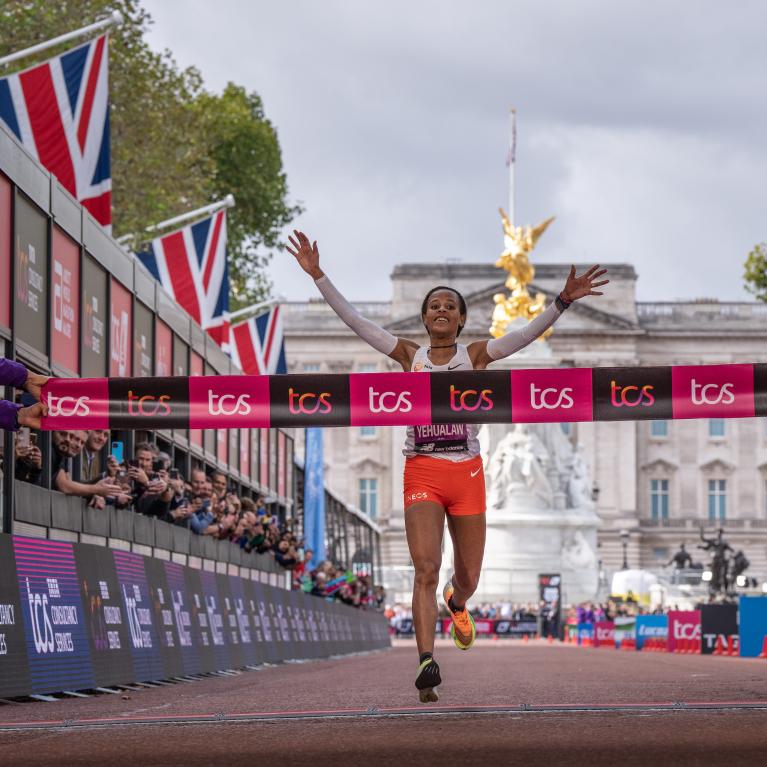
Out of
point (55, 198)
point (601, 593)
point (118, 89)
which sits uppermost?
point (118, 89)

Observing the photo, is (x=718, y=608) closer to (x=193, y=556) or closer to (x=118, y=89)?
(x=193, y=556)

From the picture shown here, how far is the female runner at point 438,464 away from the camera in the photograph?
9109mm

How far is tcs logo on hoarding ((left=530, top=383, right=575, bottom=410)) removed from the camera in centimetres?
1033

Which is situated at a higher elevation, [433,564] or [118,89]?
[118,89]

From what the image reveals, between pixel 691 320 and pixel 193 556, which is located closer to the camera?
pixel 193 556

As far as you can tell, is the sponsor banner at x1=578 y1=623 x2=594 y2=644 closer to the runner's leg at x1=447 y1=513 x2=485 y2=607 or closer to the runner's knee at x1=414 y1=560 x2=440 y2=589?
the runner's leg at x1=447 y1=513 x2=485 y2=607

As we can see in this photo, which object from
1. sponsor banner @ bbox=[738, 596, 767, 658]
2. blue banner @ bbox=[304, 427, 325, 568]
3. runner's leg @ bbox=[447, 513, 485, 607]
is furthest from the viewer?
blue banner @ bbox=[304, 427, 325, 568]

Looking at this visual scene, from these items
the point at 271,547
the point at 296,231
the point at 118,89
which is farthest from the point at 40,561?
the point at 118,89

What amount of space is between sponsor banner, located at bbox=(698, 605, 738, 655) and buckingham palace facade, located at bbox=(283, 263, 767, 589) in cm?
7988

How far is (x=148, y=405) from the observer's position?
10445mm

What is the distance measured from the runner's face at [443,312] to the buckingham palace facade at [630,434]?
104 meters

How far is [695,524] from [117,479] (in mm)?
102235

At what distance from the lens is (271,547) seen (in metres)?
27.7

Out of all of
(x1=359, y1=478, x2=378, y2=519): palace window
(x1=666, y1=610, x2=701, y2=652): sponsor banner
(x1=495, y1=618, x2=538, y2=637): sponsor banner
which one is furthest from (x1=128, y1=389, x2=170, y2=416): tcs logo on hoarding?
(x1=359, y1=478, x2=378, y2=519): palace window
